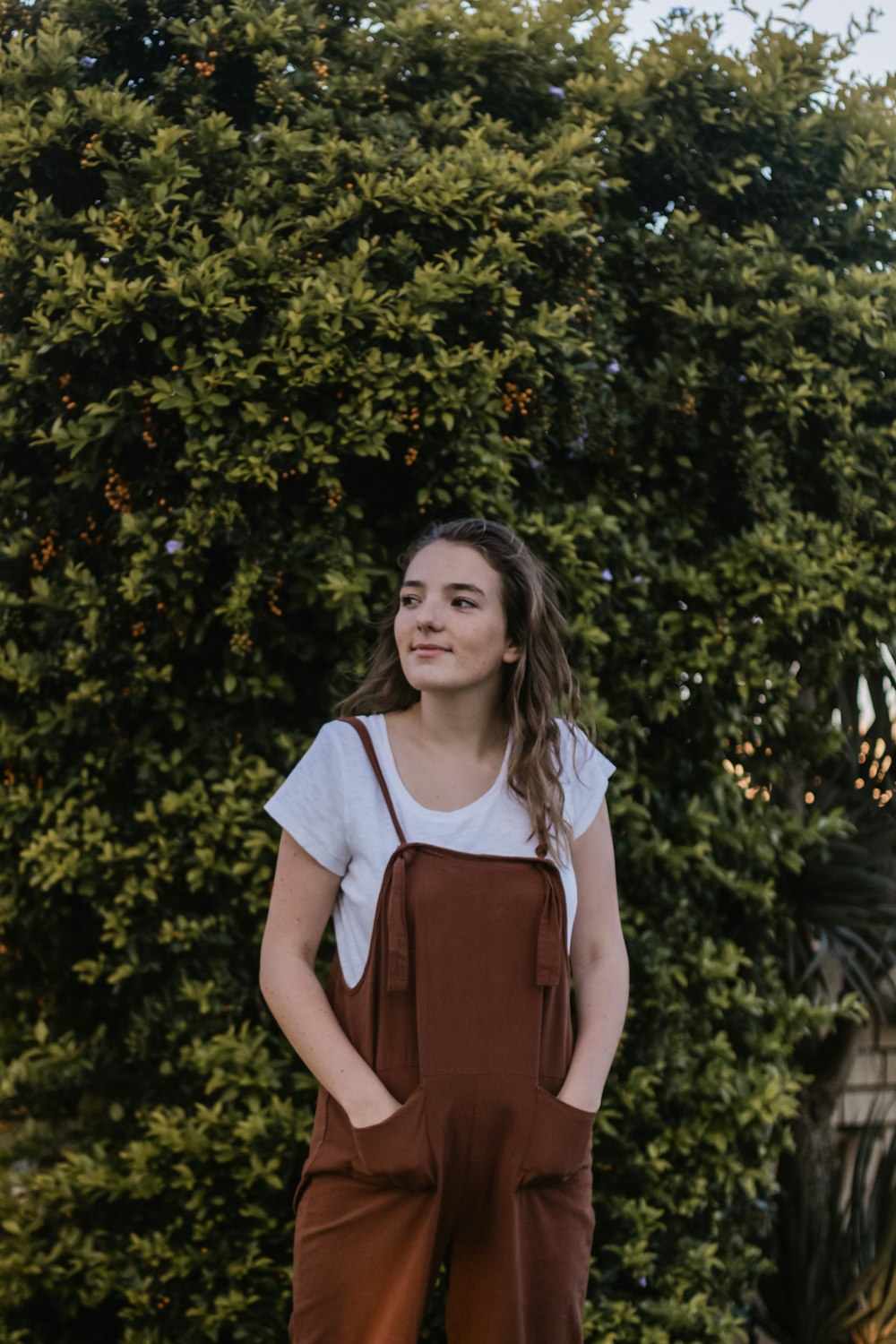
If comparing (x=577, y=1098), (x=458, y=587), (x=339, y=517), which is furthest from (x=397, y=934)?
(x=339, y=517)

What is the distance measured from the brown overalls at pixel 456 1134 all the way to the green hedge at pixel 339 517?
1.35 metres

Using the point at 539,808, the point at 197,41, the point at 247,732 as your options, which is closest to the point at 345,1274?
the point at 539,808

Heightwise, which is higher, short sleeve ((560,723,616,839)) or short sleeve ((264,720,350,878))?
short sleeve ((560,723,616,839))

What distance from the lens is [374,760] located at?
2.46m

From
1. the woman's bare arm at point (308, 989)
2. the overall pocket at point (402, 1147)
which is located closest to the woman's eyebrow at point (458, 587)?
the woman's bare arm at point (308, 989)

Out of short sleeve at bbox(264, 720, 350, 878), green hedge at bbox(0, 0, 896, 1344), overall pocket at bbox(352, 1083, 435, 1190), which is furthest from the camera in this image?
green hedge at bbox(0, 0, 896, 1344)

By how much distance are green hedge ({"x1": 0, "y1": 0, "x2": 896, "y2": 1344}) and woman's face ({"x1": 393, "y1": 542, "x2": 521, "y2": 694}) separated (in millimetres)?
1075

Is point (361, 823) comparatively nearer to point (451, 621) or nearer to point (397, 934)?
point (397, 934)

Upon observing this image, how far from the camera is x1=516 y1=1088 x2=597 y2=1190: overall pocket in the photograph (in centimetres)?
225

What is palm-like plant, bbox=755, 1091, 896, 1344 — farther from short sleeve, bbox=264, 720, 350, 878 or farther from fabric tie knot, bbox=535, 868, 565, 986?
short sleeve, bbox=264, 720, 350, 878

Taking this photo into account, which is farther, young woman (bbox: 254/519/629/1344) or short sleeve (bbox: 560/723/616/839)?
short sleeve (bbox: 560/723/616/839)

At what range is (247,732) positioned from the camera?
3.91 m

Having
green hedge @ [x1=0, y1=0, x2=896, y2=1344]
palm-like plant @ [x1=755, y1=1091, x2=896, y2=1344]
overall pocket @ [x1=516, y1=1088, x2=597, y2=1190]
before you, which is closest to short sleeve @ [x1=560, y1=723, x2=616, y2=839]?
overall pocket @ [x1=516, y1=1088, x2=597, y2=1190]

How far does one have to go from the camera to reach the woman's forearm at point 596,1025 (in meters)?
2.33
